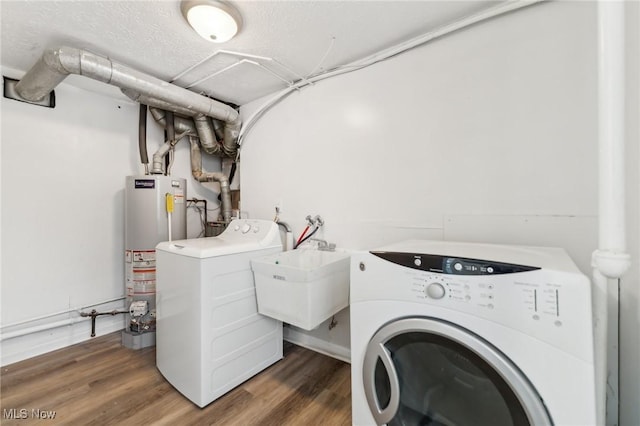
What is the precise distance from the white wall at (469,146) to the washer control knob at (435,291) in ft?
2.43

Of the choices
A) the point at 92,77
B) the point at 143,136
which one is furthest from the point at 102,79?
the point at 143,136

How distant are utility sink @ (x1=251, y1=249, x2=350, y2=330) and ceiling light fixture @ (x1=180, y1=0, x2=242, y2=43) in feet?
4.30

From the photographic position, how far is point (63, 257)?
2.04 meters

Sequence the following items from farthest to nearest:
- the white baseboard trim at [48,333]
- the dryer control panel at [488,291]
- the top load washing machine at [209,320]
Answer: the white baseboard trim at [48,333], the top load washing machine at [209,320], the dryer control panel at [488,291]

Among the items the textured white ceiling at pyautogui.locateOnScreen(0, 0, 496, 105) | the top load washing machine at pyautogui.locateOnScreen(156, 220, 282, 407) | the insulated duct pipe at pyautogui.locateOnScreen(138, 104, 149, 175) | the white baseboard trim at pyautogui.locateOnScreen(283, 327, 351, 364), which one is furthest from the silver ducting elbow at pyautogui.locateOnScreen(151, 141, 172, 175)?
the white baseboard trim at pyautogui.locateOnScreen(283, 327, 351, 364)

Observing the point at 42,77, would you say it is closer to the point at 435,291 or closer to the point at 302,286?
the point at 302,286

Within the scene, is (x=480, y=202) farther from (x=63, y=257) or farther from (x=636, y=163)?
(x=63, y=257)

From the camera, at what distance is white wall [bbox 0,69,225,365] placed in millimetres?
1832

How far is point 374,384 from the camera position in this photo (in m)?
0.94

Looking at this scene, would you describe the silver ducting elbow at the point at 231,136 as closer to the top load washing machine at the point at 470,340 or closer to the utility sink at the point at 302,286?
the utility sink at the point at 302,286

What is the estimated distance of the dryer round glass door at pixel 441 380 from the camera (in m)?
0.69

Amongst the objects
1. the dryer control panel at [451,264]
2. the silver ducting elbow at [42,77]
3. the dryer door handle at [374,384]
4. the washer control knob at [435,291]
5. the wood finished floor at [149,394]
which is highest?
the silver ducting elbow at [42,77]

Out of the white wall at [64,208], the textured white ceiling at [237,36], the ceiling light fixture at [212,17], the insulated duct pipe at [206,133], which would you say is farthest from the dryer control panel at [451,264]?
the white wall at [64,208]

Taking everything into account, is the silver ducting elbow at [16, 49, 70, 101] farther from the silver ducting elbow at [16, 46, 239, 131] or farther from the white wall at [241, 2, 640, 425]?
the white wall at [241, 2, 640, 425]
